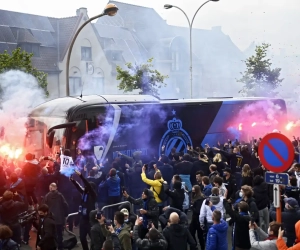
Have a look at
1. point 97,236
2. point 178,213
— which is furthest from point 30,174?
point 178,213

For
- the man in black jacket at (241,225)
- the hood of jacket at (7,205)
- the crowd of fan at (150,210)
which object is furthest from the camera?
the hood of jacket at (7,205)

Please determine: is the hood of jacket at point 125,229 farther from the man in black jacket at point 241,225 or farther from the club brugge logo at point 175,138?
the club brugge logo at point 175,138

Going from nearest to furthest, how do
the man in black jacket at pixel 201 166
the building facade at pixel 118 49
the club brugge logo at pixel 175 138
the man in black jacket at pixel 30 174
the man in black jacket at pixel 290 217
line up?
the man in black jacket at pixel 290 217
the man in black jacket at pixel 30 174
the man in black jacket at pixel 201 166
the club brugge logo at pixel 175 138
the building facade at pixel 118 49

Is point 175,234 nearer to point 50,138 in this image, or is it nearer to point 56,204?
point 56,204

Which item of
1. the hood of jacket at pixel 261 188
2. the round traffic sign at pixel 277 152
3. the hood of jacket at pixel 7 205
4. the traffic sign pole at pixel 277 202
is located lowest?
the hood of jacket at pixel 7 205

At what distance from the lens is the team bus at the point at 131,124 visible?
12922mm

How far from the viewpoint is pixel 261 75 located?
33375mm

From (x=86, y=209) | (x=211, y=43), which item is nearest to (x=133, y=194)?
(x=86, y=209)

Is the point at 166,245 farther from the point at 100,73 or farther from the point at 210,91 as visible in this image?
the point at 210,91

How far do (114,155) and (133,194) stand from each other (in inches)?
73.6

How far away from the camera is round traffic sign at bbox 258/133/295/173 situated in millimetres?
5738

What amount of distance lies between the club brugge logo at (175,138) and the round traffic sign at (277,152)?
9.58 m

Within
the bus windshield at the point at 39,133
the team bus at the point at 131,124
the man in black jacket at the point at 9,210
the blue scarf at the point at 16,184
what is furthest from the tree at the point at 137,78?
the man in black jacket at the point at 9,210

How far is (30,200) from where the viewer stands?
1130cm
